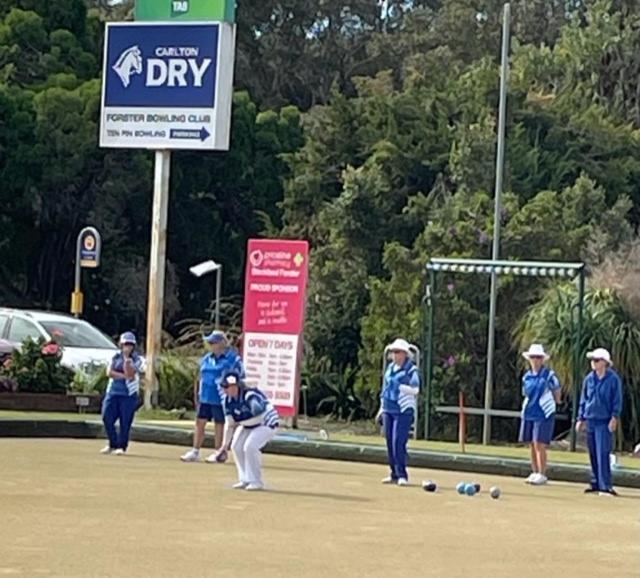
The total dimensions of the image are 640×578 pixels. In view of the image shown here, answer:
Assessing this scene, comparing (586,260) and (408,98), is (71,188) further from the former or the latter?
(586,260)

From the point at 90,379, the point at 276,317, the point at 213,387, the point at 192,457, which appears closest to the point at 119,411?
the point at 192,457

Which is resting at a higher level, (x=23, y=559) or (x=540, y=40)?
(x=540, y=40)

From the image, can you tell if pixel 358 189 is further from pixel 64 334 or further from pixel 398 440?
pixel 398 440

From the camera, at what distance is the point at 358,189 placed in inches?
1278

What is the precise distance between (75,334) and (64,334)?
216 mm

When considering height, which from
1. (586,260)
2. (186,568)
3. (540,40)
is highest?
(540,40)

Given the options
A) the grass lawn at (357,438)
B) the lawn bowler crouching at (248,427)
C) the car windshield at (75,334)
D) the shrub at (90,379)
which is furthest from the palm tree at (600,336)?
the lawn bowler crouching at (248,427)

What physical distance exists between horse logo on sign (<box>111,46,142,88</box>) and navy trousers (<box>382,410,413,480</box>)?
10.4 m

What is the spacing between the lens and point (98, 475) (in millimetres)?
17516

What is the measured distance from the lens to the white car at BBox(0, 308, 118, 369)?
28000mm

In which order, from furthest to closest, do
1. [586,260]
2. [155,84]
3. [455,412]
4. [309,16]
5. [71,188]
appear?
[309,16]
[71,188]
[586,260]
[155,84]
[455,412]

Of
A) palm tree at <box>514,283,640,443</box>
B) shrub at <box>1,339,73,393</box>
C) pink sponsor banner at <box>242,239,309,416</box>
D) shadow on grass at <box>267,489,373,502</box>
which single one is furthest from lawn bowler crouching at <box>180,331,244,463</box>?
palm tree at <box>514,283,640,443</box>

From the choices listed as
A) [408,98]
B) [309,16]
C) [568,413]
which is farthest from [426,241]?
[309,16]

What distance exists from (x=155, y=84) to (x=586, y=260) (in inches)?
314
